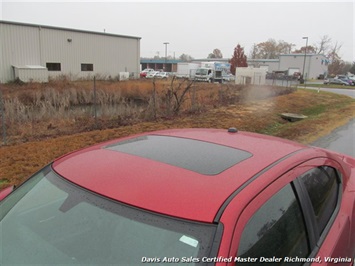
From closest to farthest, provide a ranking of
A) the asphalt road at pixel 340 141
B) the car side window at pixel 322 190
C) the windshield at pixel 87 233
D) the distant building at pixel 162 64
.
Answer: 1. the windshield at pixel 87 233
2. the car side window at pixel 322 190
3. the asphalt road at pixel 340 141
4. the distant building at pixel 162 64

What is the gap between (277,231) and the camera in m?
1.74

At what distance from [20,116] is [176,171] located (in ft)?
33.9

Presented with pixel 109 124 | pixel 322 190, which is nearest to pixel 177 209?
pixel 322 190

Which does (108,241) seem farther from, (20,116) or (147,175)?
(20,116)

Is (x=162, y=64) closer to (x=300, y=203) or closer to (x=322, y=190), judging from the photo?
(x=322, y=190)

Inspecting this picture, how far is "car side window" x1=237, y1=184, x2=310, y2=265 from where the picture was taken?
1529 millimetres

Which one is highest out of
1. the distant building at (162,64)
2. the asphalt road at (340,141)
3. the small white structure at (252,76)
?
the distant building at (162,64)

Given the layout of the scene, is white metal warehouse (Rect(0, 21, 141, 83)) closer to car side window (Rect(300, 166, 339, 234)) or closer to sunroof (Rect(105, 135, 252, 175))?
sunroof (Rect(105, 135, 252, 175))

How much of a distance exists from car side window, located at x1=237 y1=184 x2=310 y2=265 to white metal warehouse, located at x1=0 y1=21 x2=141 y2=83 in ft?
104

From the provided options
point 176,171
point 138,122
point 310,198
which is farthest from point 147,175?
point 138,122

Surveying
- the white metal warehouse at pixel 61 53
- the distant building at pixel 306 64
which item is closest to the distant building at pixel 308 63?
the distant building at pixel 306 64

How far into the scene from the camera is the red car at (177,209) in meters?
1.43

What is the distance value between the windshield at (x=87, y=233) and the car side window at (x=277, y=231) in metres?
0.27

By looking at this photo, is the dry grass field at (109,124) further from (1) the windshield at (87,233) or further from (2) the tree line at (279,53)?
(2) the tree line at (279,53)
